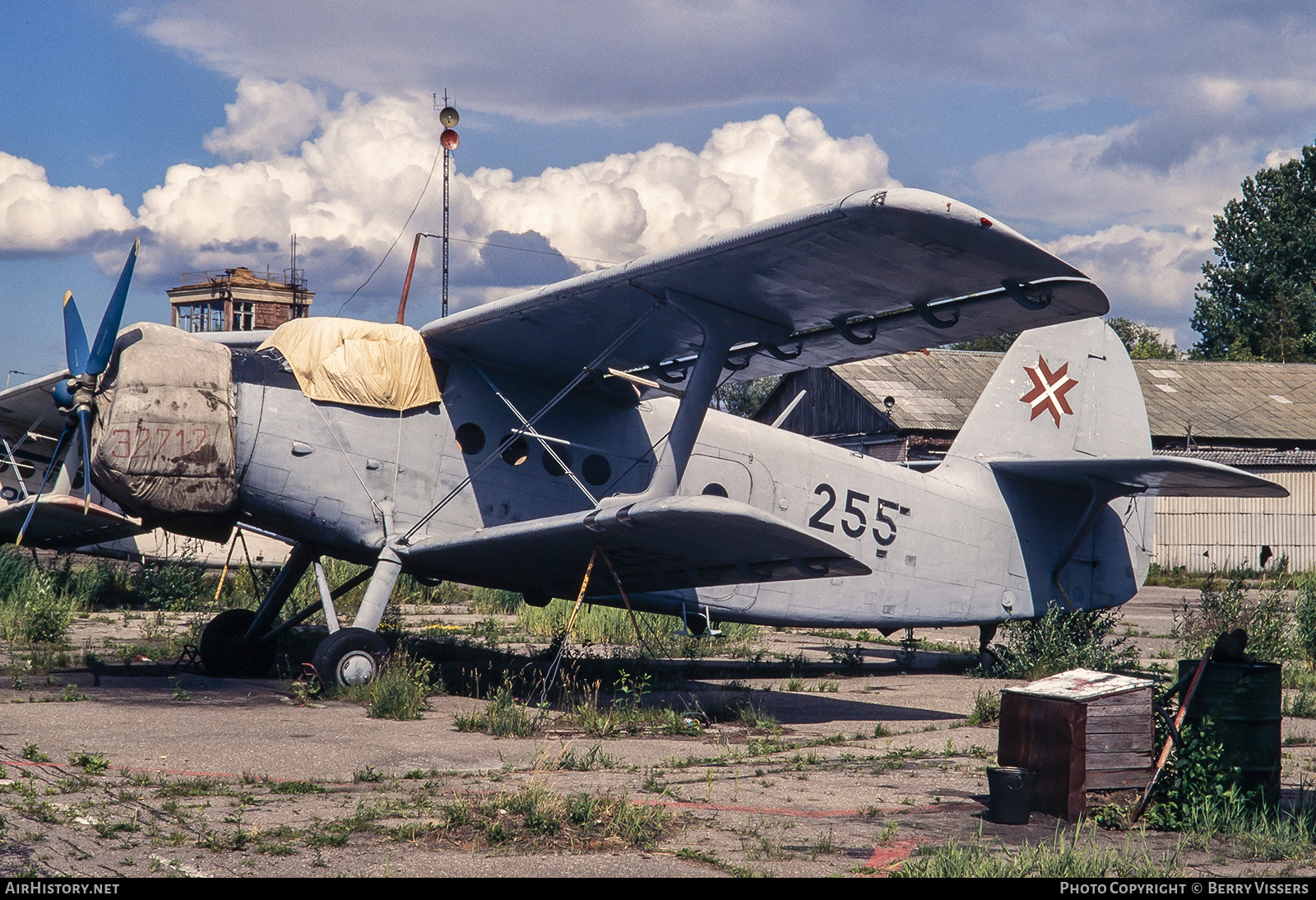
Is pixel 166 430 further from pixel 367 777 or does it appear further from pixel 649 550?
pixel 649 550

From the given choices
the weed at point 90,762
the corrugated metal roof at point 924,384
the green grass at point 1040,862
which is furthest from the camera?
the corrugated metal roof at point 924,384

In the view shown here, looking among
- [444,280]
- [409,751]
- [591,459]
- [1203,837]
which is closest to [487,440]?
[591,459]

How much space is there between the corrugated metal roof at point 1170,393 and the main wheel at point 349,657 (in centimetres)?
2411

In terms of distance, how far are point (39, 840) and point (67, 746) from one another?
2.40 meters

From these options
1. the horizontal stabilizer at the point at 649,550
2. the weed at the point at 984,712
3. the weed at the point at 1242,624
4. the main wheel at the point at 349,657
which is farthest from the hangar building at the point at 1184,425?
Result: the main wheel at the point at 349,657

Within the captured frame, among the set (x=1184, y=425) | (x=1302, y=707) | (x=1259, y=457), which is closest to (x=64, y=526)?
(x=1302, y=707)

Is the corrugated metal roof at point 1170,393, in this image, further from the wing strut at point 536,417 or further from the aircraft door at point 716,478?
the wing strut at point 536,417

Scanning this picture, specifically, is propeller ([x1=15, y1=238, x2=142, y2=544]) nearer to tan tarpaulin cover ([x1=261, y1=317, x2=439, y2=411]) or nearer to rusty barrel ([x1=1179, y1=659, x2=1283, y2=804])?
tan tarpaulin cover ([x1=261, y1=317, x2=439, y2=411])

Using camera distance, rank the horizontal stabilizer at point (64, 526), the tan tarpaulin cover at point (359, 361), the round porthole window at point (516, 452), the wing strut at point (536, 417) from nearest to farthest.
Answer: the wing strut at point (536, 417) → the tan tarpaulin cover at point (359, 361) → the round porthole window at point (516, 452) → the horizontal stabilizer at point (64, 526)

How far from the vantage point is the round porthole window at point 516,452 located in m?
9.92

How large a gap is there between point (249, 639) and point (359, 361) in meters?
3.10

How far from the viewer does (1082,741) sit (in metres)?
5.62

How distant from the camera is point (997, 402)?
12.5 m

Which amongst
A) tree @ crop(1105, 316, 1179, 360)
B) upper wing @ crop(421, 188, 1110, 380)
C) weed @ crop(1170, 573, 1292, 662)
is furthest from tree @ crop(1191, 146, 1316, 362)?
upper wing @ crop(421, 188, 1110, 380)
